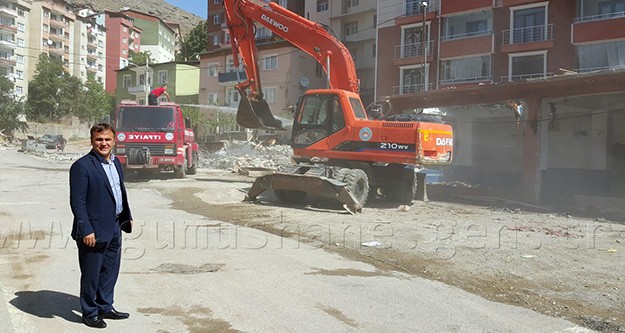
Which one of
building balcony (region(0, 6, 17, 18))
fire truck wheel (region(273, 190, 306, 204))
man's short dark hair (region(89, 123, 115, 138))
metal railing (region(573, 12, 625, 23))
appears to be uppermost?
building balcony (region(0, 6, 17, 18))

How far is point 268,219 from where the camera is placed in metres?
11.8

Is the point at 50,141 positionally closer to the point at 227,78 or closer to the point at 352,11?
the point at 227,78

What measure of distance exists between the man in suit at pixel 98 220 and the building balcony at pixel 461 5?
33988 millimetres

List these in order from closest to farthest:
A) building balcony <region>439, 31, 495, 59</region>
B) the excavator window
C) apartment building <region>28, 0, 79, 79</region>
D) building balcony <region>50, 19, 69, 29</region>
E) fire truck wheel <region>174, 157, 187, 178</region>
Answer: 1. the excavator window
2. fire truck wheel <region>174, 157, 187, 178</region>
3. building balcony <region>439, 31, 495, 59</region>
4. apartment building <region>28, 0, 79, 79</region>
5. building balcony <region>50, 19, 69, 29</region>

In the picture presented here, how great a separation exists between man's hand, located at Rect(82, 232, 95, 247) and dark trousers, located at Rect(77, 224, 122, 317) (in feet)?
Answer: 0.26

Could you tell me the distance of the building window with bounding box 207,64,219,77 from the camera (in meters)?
55.7

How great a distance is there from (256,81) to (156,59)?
104 metres

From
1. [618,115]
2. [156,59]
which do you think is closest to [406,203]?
[618,115]

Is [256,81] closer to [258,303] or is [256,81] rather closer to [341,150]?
[341,150]

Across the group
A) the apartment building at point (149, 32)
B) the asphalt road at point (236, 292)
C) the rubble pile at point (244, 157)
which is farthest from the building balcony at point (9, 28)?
the asphalt road at point (236, 292)

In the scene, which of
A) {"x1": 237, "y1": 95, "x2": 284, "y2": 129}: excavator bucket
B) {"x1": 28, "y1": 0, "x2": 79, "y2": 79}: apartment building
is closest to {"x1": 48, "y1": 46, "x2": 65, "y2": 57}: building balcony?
{"x1": 28, "y1": 0, "x2": 79, "y2": 79}: apartment building

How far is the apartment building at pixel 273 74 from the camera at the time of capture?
48.5 m

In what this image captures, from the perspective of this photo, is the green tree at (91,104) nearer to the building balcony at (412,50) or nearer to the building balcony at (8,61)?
the building balcony at (8,61)

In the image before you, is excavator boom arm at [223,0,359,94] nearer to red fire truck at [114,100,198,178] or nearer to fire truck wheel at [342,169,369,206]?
fire truck wheel at [342,169,369,206]
